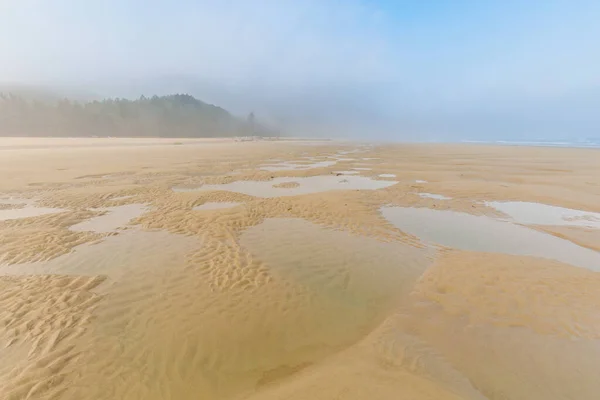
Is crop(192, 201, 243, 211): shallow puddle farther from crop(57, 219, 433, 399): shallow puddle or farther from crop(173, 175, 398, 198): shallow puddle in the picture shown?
crop(57, 219, 433, 399): shallow puddle

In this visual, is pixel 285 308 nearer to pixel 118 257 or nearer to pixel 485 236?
pixel 118 257

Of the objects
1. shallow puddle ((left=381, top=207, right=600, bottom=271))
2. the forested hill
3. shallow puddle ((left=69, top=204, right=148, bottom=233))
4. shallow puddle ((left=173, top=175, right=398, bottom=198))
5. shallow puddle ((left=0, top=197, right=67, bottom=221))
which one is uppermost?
the forested hill

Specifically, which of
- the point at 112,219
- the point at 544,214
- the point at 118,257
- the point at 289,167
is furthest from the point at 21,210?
the point at 544,214

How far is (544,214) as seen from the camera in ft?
45.3

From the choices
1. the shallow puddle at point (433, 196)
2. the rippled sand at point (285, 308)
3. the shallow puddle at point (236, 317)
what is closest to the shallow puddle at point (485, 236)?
the rippled sand at point (285, 308)

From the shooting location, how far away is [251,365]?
449 centimetres

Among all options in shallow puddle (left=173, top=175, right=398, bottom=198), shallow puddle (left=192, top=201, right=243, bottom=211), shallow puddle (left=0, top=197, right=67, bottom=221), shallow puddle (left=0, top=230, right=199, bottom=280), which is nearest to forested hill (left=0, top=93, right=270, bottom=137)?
shallow puddle (left=0, top=197, right=67, bottom=221)

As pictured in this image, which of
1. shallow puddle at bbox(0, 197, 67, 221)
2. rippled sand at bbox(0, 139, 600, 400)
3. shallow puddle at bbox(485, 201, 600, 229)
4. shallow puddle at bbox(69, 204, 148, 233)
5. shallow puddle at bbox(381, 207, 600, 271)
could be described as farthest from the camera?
shallow puddle at bbox(485, 201, 600, 229)

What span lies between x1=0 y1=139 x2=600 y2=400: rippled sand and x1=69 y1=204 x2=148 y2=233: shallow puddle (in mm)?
120

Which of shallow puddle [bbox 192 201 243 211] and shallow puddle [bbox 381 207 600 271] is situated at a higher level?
shallow puddle [bbox 192 201 243 211]

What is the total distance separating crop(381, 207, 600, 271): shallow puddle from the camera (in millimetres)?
9234

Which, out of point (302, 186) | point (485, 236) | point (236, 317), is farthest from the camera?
point (302, 186)

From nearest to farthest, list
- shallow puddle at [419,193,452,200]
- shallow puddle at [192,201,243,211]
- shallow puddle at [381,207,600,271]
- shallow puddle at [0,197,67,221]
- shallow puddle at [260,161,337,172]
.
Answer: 1. shallow puddle at [381,207,600,271]
2. shallow puddle at [0,197,67,221]
3. shallow puddle at [192,201,243,211]
4. shallow puddle at [419,193,452,200]
5. shallow puddle at [260,161,337,172]

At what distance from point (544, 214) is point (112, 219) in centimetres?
2008
